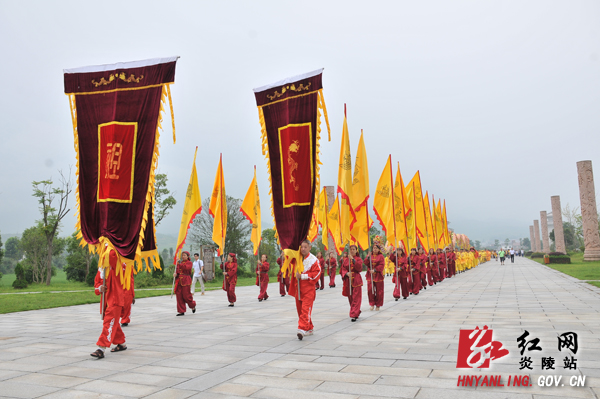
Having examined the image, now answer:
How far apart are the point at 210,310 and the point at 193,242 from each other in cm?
2637

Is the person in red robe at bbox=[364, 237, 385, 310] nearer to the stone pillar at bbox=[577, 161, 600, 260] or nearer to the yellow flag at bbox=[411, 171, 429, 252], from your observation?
the yellow flag at bbox=[411, 171, 429, 252]

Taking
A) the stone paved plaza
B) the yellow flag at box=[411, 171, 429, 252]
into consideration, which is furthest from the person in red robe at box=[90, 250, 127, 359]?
the yellow flag at box=[411, 171, 429, 252]

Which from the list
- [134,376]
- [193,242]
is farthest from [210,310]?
[193,242]

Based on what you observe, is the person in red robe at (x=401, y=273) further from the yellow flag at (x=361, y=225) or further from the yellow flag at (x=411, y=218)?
the yellow flag at (x=361, y=225)

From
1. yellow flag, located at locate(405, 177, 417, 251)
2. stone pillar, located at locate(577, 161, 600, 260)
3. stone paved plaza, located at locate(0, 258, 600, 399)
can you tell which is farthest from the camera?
stone pillar, located at locate(577, 161, 600, 260)

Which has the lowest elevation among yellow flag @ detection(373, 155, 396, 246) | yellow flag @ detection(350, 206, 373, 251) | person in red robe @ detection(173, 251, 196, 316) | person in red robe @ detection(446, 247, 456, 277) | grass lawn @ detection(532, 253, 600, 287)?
grass lawn @ detection(532, 253, 600, 287)

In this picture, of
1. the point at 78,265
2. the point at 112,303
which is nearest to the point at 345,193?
the point at 112,303

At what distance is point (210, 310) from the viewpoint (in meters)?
11.8

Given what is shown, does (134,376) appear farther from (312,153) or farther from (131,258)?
(312,153)

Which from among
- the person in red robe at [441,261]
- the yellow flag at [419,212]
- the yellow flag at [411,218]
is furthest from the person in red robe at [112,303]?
the person in red robe at [441,261]

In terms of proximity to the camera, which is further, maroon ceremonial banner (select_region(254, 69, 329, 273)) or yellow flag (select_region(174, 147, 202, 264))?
yellow flag (select_region(174, 147, 202, 264))

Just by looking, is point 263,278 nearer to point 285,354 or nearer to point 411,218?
point 411,218

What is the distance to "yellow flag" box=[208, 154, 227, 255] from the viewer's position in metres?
12.8

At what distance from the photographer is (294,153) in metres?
7.41
